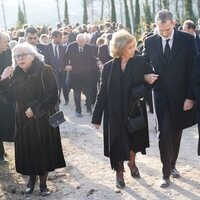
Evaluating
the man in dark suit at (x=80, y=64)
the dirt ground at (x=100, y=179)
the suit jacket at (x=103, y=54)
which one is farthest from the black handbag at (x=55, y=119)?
the suit jacket at (x=103, y=54)

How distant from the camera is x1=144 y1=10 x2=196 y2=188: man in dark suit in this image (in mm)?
5766

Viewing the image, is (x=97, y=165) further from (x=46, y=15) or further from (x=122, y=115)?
(x=46, y=15)

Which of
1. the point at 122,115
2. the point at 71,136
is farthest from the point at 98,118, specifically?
the point at 71,136

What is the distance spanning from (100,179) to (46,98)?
1.51 metres

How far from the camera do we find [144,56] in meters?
6.07

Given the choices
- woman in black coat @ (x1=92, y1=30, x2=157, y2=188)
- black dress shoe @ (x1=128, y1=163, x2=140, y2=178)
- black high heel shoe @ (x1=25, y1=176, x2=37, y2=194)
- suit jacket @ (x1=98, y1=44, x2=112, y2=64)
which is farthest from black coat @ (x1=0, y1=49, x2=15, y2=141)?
suit jacket @ (x1=98, y1=44, x2=112, y2=64)

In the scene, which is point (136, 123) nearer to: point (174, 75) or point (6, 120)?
point (174, 75)

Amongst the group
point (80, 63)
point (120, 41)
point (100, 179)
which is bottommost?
point (100, 179)

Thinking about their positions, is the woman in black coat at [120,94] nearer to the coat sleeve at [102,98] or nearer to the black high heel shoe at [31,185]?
the coat sleeve at [102,98]

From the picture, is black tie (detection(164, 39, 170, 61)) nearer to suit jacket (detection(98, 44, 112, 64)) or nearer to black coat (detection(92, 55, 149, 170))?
black coat (detection(92, 55, 149, 170))

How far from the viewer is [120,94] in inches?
224

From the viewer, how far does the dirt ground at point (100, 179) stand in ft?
19.2

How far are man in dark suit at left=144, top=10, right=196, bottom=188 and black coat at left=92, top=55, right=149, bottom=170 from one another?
23 cm

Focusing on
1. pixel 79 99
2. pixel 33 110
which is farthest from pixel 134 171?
pixel 79 99
